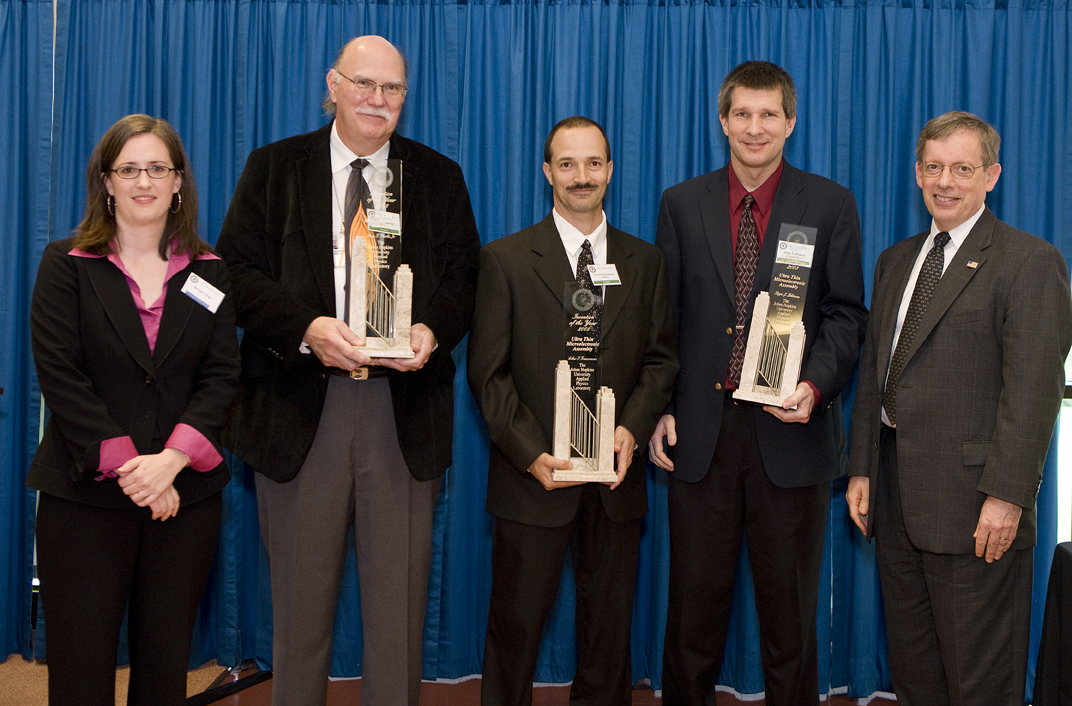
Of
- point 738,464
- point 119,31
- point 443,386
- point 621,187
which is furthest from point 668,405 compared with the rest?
point 119,31

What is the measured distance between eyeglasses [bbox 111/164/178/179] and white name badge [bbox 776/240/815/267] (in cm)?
183

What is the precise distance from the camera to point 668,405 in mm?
2797

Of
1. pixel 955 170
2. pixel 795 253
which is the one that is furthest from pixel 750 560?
pixel 955 170

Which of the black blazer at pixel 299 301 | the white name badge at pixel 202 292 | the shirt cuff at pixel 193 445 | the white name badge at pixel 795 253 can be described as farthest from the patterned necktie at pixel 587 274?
the shirt cuff at pixel 193 445

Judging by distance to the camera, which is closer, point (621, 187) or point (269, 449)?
point (269, 449)

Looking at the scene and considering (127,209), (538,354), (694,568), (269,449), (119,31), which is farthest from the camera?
(119,31)

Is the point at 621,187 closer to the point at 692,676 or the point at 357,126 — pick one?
the point at 357,126

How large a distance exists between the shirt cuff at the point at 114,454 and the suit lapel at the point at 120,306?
0.64ft

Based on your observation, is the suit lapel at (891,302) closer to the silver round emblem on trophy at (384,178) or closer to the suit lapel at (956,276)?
the suit lapel at (956,276)

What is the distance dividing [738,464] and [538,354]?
764 millimetres

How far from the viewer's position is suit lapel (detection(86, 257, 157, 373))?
207 centimetres

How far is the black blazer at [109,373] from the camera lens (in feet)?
6.60

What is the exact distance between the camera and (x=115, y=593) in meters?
2.03

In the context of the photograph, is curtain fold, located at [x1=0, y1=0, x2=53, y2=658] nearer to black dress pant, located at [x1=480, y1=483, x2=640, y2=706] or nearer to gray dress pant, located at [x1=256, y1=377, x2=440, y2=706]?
gray dress pant, located at [x1=256, y1=377, x2=440, y2=706]
